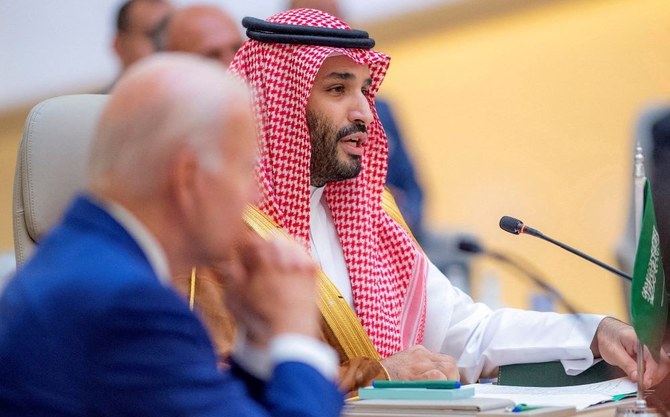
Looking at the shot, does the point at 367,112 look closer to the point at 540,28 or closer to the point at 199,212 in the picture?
the point at 199,212

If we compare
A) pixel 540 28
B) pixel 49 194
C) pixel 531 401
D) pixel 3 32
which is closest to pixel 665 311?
pixel 531 401

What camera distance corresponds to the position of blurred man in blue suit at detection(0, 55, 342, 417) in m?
1.30

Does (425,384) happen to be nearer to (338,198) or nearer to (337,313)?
(337,313)

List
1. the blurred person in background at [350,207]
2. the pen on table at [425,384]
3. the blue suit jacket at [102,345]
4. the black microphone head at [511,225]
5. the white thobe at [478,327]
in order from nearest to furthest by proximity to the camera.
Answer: the blue suit jacket at [102,345] → the pen on table at [425,384] → the black microphone head at [511,225] → the white thobe at [478,327] → the blurred person in background at [350,207]

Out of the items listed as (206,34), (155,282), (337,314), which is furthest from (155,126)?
(206,34)

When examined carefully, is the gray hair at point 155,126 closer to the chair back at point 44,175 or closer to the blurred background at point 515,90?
the chair back at point 44,175

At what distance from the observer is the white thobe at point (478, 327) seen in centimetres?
261

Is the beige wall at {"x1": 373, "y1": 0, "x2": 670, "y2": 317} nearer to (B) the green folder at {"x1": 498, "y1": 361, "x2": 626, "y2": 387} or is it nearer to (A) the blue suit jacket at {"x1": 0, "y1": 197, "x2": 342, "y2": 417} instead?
(B) the green folder at {"x1": 498, "y1": 361, "x2": 626, "y2": 387}

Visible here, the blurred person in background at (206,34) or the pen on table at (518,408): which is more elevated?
the blurred person in background at (206,34)

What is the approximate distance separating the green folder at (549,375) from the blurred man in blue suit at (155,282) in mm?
1183

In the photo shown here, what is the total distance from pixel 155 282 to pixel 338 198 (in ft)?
5.41

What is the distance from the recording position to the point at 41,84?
7137 millimetres

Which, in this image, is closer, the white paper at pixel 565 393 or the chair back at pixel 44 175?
the white paper at pixel 565 393

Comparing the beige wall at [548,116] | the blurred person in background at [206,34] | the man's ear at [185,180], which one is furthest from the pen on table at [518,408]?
the beige wall at [548,116]
